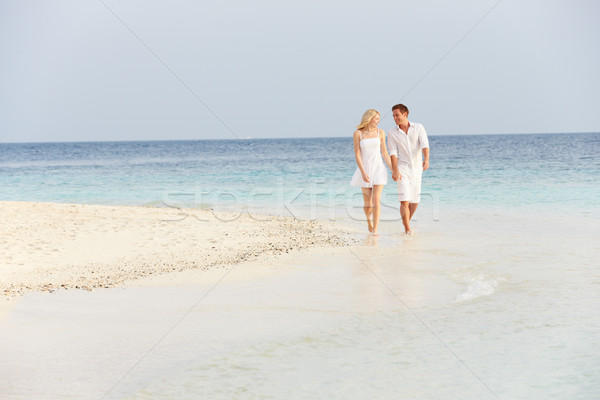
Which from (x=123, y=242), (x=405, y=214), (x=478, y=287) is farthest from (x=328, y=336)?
(x=405, y=214)

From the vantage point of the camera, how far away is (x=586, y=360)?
143 inches

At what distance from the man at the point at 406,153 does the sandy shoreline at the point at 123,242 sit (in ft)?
3.78

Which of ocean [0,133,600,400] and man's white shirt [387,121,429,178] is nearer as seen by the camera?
ocean [0,133,600,400]

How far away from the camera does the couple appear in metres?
8.31

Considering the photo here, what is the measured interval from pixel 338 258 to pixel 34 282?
3.35 m

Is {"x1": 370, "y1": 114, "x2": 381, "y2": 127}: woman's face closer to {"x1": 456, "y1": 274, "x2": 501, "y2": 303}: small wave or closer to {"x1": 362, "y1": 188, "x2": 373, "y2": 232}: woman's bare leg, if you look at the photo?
{"x1": 362, "y1": 188, "x2": 373, "y2": 232}: woman's bare leg

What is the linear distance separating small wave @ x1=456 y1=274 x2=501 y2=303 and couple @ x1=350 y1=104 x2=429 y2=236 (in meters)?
2.79

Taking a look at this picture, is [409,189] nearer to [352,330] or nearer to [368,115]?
[368,115]

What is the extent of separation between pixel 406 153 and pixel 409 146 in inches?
4.6

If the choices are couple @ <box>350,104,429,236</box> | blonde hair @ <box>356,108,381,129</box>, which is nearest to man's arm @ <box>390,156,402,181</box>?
couple @ <box>350,104,429,236</box>

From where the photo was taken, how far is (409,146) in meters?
8.41

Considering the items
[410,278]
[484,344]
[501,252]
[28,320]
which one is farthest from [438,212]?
[28,320]

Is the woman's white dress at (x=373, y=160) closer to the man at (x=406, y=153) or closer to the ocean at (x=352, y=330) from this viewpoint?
the man at (x=406, y=153)

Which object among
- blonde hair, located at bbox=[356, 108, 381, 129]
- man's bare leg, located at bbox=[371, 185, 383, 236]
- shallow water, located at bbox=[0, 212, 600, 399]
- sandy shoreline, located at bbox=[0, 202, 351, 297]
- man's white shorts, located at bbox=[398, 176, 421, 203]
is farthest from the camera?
man's white shorts, located at bbox=[398, 176, 421, 203]
